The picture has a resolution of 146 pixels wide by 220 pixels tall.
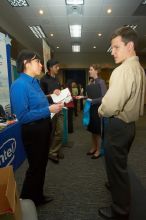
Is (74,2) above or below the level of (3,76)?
above

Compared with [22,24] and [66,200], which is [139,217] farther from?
[22,24]

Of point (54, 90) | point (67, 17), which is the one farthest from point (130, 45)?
point (67, 17)

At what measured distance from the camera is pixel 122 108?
5.65 ft

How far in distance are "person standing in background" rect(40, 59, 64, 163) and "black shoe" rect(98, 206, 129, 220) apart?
1415 millimetres

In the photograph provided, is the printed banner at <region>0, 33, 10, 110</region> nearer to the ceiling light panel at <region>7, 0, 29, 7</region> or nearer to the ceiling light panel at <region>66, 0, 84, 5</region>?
the ceiling light panel at <region>7, 0, 29, 7</region>

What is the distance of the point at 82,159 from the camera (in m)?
3.57

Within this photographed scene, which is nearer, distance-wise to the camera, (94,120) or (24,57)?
(24,57)

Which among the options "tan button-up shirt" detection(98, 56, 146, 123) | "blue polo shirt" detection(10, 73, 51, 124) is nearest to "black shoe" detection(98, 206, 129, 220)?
"tan button-up shirt" detection(98, 56, 146, 123)

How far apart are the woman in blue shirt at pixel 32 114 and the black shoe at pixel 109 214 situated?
62 cm

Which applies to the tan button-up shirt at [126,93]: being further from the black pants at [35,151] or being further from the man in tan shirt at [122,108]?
the black pants at [35,151]

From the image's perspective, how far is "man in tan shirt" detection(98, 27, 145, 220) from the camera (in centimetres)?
168

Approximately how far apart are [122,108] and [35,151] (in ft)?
2.69

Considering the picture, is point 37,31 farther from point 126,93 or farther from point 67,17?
point 126,93

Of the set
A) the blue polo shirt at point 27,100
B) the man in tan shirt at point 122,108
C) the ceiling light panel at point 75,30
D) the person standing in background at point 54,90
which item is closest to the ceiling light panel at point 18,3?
the ceiling light panel at point 75,30
